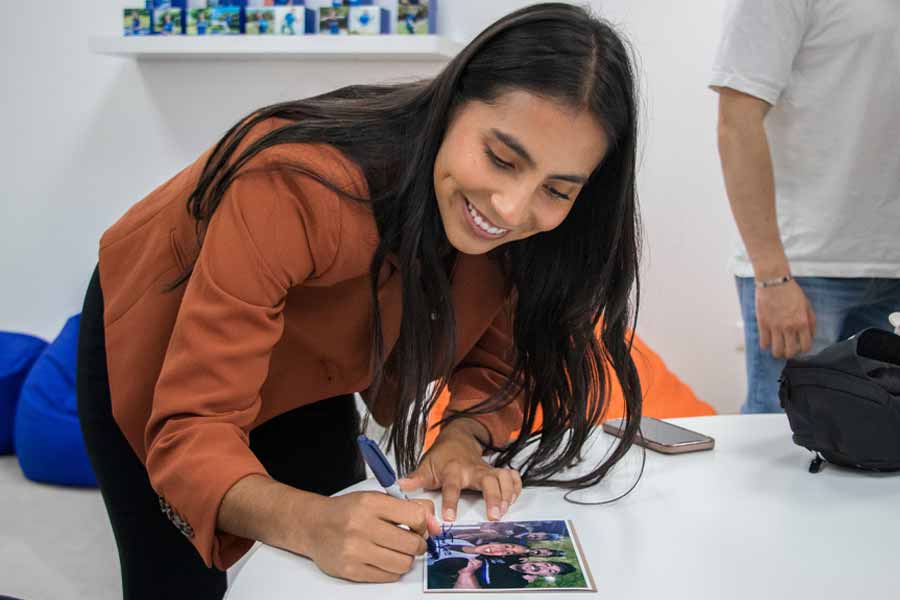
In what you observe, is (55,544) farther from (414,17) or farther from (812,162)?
(812,162)

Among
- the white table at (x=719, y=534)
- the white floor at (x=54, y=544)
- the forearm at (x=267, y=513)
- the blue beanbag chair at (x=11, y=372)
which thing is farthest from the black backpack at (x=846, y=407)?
the blue beanbag chair at (x=11, y=372)

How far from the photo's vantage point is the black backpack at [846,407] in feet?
3.84

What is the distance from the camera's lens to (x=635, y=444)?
1346 mm

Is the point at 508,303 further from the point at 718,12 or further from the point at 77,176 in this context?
the point at 77,176

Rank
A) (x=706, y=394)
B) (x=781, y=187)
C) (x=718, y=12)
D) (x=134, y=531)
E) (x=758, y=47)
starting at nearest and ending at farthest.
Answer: (x=134, y=531) → (x=758, y=47) → (x=781, y=187) → (x=718, y=12) → (x=706, y=394)

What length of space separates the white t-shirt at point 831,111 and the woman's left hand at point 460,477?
0.93 metres

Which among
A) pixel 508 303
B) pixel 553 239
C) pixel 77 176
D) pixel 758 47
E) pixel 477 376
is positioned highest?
pixel 758 47

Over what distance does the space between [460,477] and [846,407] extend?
50 cm

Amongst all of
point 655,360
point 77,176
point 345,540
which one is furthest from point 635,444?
point 77,176

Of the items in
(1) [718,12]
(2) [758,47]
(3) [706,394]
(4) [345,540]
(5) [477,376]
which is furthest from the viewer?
(3) [706,394]

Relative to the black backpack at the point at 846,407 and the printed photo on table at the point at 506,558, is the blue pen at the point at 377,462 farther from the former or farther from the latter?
the black backpack at the point at 846,407

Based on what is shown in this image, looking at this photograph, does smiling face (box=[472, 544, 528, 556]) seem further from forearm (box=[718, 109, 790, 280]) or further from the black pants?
forearm (box=[718, 109, 790, 280])

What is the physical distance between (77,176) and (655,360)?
2.23 m

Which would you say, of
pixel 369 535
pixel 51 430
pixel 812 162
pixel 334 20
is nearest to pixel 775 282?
pixel 812 162
